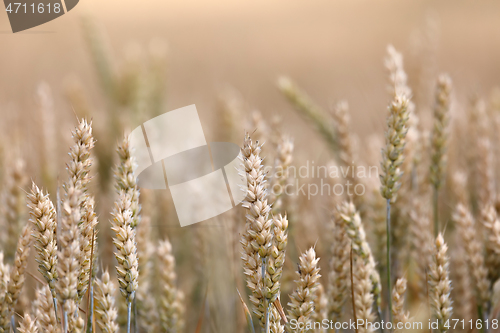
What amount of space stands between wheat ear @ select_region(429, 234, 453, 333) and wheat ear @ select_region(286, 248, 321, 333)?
0.29 metres

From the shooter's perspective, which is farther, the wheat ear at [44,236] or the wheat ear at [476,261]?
the wheat ear at [476,261]

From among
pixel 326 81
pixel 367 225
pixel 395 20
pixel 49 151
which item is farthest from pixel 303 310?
pixel 395 20

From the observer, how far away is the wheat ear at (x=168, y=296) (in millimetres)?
864

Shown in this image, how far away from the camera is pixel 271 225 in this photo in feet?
1.92

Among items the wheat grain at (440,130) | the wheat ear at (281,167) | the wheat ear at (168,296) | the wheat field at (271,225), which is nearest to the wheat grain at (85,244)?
the wheat field at (271,225)

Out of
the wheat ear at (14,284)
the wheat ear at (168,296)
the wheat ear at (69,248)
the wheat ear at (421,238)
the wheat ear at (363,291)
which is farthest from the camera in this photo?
the wheat ear at (421,238)

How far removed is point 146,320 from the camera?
0.95 metres

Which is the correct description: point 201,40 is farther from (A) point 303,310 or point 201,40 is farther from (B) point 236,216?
(A) point 303,310

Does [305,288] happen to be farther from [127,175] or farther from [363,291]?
[127,175]

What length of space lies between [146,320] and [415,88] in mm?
1501

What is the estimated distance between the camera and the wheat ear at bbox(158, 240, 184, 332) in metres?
0.86

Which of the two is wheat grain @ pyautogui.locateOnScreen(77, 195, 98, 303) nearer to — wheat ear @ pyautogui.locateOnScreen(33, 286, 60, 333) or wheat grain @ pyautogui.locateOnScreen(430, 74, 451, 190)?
wheat ear @ pyautogui.locateOnScreen(33, 286, 60, 333)

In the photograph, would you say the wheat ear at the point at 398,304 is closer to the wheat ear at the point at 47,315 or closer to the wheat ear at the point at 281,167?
the wheat ear at the point at 281,167

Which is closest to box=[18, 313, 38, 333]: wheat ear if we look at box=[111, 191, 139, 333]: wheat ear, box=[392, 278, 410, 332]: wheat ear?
box=[111, 191, 139, 333]: wheat ear
